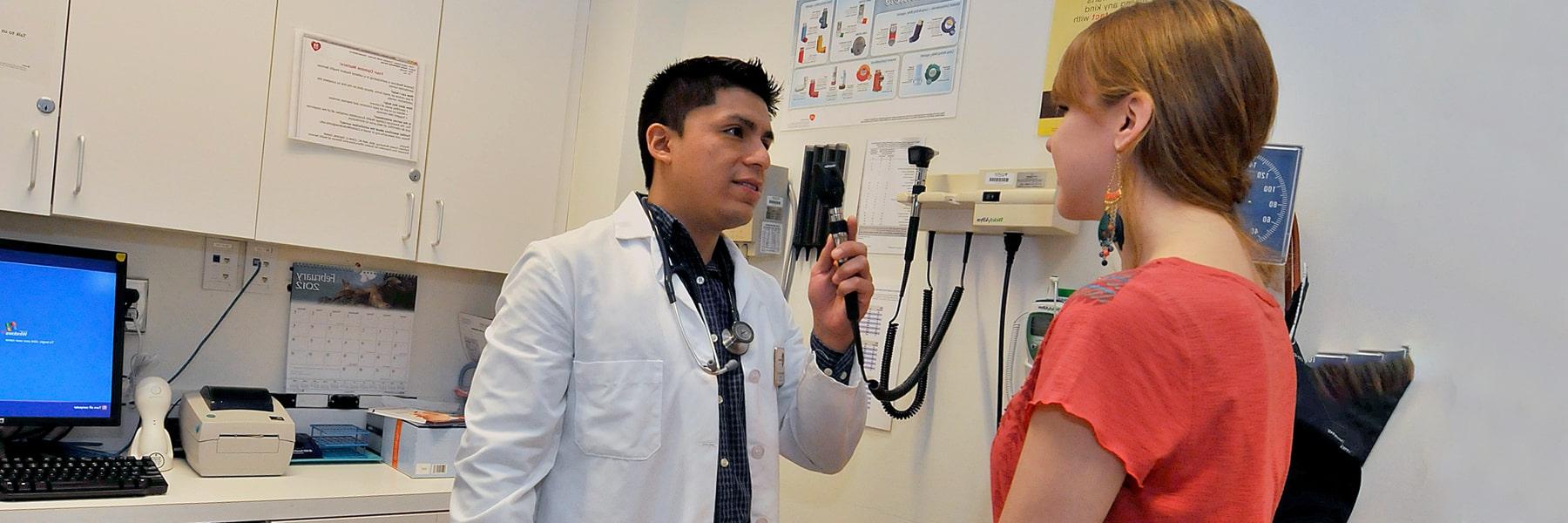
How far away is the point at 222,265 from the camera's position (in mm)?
2621

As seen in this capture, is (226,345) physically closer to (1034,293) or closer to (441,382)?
(441,382)

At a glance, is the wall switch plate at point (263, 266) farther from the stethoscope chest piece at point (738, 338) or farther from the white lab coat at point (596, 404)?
the stethoscope chest piece at point (738, 338)

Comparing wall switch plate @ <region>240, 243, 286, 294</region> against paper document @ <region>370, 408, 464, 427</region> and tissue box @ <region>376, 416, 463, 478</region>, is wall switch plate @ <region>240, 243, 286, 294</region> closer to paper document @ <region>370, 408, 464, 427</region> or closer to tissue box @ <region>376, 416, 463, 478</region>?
paper document @ <region>370, 408, 464, 427</region>

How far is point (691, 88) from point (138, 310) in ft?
5.29

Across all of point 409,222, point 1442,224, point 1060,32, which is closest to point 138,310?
point 409,222

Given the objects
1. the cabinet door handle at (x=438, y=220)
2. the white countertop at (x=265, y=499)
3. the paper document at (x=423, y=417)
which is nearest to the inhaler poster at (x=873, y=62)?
the cabinet door handle at (x=438, y=220)

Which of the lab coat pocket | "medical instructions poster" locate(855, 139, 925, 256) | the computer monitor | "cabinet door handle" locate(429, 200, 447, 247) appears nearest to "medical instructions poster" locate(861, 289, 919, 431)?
"medical instructions poster" locate(855, 139, 925, 256)

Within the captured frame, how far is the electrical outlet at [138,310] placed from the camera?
245 centimetres

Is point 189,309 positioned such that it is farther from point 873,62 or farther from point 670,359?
point 873,62

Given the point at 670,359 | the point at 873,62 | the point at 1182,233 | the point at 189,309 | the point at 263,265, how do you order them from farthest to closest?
the point at 263,265, the point at 189,309, the point at 873,62, the point at 670,359, the point at 1182,233

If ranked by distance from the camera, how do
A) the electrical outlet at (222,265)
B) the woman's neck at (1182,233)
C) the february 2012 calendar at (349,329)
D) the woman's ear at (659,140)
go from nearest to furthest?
the woman's neck at (1182,233) < the woman's ear at (659,140) < the electrical outlet at (222,265) < the february 2012 calendar at (349,329)

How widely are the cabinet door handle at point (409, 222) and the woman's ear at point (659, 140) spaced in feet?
3.38

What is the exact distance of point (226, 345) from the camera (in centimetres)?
264

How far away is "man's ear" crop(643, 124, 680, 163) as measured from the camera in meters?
1.85
